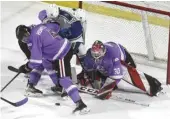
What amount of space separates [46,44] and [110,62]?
0.52 meters

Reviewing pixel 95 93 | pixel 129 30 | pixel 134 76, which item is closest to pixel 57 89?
pixel 95 93

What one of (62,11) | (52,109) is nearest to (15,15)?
(62,11)

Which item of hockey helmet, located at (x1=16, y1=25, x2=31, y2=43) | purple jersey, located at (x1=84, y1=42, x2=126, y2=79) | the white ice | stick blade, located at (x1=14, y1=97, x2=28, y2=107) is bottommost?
the white ice

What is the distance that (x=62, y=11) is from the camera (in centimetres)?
455

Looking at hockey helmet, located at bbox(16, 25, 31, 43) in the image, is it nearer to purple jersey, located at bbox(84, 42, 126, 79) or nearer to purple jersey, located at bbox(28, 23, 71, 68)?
purple jersey, located at bbox(28, 23, 71, 68)

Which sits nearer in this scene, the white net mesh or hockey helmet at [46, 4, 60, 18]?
hockey helmet at [46, 4, 60, 18]

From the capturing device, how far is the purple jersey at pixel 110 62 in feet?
14.3

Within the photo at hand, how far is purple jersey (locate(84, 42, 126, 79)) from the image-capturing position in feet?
14.3

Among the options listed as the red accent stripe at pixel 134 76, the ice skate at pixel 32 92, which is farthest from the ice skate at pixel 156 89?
the ice skate at pixel 32 92

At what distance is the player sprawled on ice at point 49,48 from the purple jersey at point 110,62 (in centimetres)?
24

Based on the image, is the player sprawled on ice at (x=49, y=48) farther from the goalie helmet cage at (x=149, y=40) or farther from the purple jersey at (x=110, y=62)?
the goalie helmet cage at (x=149, y=40)

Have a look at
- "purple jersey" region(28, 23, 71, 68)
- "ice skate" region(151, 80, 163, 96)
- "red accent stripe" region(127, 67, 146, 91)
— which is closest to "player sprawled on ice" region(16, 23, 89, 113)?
"purple jersey" region(28, 23, 71, 68)

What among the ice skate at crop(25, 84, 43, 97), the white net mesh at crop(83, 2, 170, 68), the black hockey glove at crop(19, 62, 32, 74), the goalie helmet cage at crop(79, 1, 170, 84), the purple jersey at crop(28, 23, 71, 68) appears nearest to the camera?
the purple jersey at crop(28, 23, 71, 68)

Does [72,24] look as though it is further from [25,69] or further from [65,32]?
[25,69]
